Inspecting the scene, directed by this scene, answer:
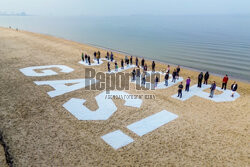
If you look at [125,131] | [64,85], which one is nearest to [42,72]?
[64,85]

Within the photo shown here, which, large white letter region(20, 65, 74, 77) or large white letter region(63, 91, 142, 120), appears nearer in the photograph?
large white letter region(63, 91, 142, 120)

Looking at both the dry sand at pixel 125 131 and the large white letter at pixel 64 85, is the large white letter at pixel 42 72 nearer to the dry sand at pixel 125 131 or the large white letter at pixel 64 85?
the large white letter at pixel 64 85

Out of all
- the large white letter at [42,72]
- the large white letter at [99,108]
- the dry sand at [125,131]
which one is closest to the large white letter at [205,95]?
the dry sand at [125,131]

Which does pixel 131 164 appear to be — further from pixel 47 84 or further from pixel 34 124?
pixel 47 84

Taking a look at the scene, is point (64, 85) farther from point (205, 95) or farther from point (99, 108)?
point (205, 95)

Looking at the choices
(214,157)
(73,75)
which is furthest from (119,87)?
(214,157)

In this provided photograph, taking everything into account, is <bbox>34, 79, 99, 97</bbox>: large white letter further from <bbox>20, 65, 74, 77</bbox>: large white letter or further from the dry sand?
<bbox>20, 65, 74, 77</bbox>: large white letter

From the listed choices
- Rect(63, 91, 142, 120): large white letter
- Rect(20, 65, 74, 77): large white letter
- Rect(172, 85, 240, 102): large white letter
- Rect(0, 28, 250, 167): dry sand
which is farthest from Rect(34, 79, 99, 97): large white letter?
Rect(172, 85, 240, 102): large white letter
